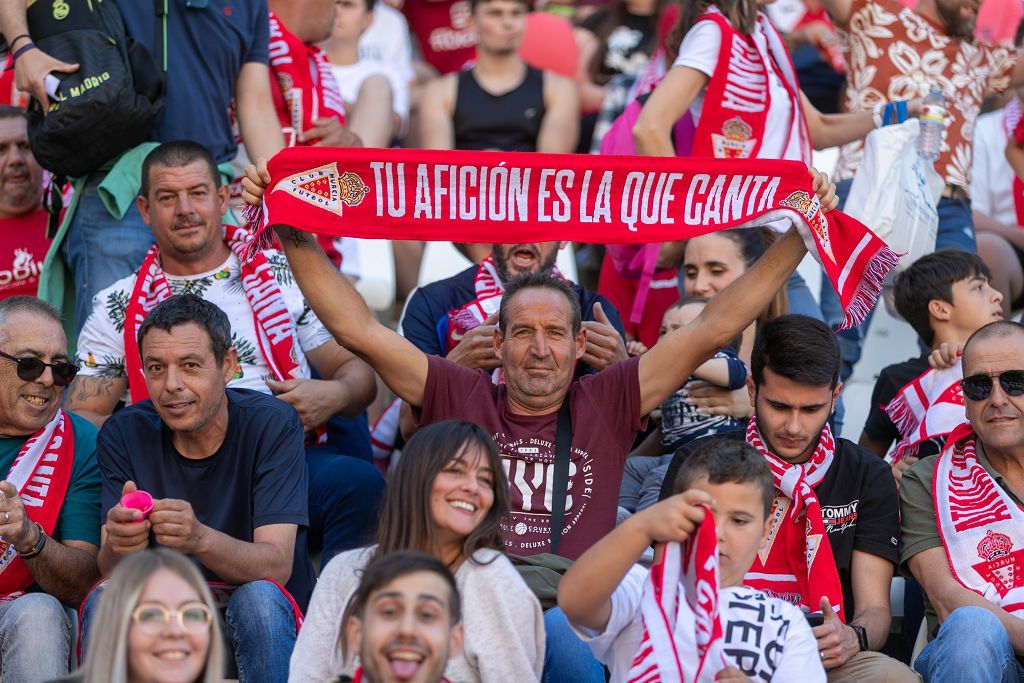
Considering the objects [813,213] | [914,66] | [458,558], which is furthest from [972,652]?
[914,66]

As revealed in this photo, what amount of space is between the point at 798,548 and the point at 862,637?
34 cm

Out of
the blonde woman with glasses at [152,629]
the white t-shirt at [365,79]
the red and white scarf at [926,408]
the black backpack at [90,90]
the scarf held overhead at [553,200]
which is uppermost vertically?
the white t-shirt at [365,79]

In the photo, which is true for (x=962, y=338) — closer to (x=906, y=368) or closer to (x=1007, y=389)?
(x=906, y=368)

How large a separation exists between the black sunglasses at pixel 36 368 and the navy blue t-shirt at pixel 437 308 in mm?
1464

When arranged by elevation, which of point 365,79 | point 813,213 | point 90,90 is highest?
point 365,79

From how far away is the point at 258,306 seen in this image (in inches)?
226

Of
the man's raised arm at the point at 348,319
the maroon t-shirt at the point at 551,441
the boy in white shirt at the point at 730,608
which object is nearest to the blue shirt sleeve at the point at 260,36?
the man's raised arm at the point at 348,319

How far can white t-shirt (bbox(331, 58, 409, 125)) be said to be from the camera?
8.37 metres

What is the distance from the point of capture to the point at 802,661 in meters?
3.91

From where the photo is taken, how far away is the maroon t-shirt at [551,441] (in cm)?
484

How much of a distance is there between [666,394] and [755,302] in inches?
16.4

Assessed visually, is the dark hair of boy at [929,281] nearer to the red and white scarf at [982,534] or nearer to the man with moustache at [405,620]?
the red and white scarf at [982,534]

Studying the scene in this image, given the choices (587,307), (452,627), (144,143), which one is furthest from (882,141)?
(452,627)

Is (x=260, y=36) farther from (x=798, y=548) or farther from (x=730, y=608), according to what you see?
(x=730, y=608)
